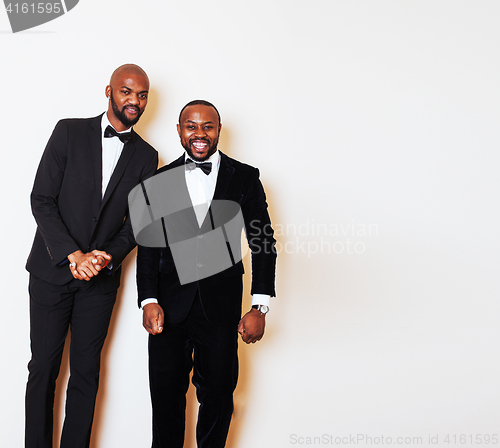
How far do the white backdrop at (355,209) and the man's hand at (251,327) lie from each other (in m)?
0.72

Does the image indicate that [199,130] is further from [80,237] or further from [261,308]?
[261,308]

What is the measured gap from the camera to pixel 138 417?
2816 millimetres

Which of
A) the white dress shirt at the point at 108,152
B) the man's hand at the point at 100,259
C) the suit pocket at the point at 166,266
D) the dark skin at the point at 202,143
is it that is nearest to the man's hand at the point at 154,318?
the dark skin at the point at 202,143

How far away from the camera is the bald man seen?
229cm

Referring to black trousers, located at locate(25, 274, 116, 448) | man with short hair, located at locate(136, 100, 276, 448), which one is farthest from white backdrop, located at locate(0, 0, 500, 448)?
man with short hair, located at locate(136, 100, 276, 448)

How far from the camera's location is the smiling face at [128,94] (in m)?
2.31

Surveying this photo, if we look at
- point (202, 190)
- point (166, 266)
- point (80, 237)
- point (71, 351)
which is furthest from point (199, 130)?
point (71, 351)

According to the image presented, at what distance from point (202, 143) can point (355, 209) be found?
1.15 m

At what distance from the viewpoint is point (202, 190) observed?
91.5 inches

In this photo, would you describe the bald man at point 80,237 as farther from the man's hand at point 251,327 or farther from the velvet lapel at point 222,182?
the man's hand at point 251,327

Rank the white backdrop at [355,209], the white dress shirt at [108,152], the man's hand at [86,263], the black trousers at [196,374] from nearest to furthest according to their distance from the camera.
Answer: the man's hand at [86,263], the black trousers at [196,374], the white dress shirt at [108,152], the white backdrop at [355,209]

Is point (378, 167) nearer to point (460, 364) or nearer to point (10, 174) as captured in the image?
point (460, 364)

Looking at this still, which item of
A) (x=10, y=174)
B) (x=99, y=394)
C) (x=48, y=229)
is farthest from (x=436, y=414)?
(x=10, y=174)

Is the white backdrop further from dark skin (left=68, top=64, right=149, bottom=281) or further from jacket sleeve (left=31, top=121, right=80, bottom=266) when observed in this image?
jacket sleeve (left=31, top=121, right=80, bottom=266)
